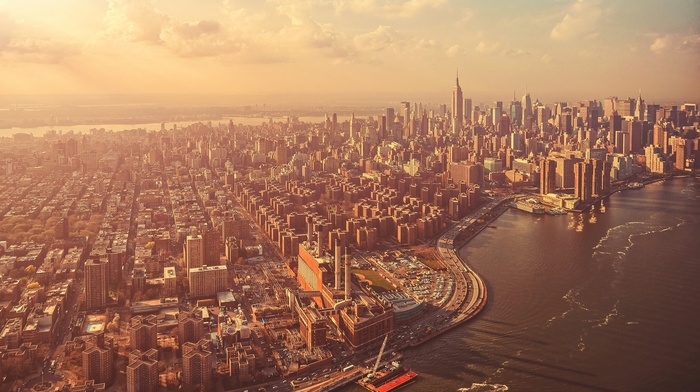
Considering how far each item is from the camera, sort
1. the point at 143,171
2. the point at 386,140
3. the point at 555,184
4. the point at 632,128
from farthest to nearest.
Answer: the point at 386,140 < the point at 632,128 < the point at 143,171 < the point at 555,184

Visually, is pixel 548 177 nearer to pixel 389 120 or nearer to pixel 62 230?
pixel 62 230

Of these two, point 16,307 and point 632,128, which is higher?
point 632,128

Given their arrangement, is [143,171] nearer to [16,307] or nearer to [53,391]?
[16,307]

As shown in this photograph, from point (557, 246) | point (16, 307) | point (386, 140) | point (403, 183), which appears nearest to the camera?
point (16, 307)

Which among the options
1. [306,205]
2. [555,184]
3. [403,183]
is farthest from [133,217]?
[555,184]

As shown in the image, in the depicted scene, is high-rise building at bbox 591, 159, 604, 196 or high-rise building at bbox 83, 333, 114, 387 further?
high-rise building at bbox 591, 159, 604, 196

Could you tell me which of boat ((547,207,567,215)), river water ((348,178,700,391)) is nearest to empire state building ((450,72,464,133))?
boat ((547,207,567,215))

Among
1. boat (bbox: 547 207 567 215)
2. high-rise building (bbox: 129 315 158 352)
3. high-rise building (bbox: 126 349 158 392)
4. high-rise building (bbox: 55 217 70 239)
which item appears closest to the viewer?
high-rise building (bbox: 126 349 158 392)

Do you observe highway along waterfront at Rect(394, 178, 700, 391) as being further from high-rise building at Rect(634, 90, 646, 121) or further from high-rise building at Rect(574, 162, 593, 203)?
high-rise building at Rect(634, 90, 646, 121)
